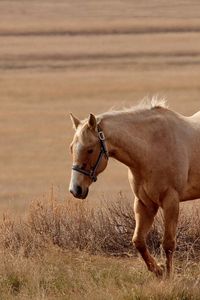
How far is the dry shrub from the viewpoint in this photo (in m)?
9.73

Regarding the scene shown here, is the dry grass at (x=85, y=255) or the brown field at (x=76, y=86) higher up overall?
the brown field at (x=76, y=86)

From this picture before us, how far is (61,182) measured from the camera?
23906 mm

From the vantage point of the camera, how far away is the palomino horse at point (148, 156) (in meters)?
8.09

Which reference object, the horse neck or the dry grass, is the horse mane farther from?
the dry grass

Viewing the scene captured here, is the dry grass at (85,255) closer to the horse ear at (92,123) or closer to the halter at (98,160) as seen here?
the halter at (98,160)

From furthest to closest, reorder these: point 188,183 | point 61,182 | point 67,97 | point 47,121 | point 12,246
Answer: point 67,97, point 47,121, point 61,182, point 12,246, point 188,183

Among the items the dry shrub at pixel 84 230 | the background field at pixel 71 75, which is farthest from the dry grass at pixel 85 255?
the background field at pixel 71 75

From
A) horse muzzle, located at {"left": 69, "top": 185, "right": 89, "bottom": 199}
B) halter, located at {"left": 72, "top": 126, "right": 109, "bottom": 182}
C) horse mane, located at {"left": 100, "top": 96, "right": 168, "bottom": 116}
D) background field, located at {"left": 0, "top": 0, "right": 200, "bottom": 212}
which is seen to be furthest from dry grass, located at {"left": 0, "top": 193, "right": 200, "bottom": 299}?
background field, located at {"left": 0, "top": 0, "right": 200, "bottom": 212}

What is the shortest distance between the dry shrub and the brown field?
441 mm

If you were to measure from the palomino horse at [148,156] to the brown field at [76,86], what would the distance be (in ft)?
1.55

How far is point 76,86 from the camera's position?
1597 inches

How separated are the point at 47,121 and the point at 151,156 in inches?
953

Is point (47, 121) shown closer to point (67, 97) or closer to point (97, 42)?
point (67, 97)

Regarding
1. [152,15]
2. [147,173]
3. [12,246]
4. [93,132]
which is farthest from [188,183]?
[152,15]
